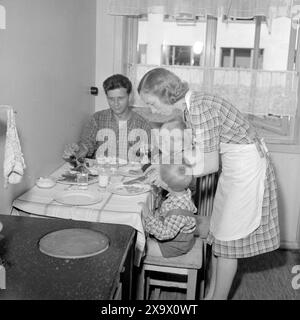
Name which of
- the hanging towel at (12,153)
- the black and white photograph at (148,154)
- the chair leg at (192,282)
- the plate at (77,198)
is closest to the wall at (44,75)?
the black and white photograph at (148,154)

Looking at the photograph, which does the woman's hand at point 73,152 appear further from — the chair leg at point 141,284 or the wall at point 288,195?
the wall at point 288,195

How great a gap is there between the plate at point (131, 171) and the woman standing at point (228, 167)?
51 centimetres

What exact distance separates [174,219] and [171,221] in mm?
15

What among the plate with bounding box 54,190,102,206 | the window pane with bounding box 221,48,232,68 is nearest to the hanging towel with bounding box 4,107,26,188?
the plate with bounding box 54,190,102,206

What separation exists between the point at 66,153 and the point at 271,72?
1.48 metres

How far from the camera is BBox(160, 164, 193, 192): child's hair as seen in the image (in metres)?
1.75

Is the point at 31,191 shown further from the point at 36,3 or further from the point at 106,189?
the point at 36,3

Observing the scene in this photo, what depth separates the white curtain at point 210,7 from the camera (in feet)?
8.54

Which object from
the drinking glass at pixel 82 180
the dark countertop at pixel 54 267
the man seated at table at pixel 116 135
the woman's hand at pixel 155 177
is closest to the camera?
the dark countertop at pixel 54 267

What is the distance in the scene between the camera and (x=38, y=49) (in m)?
1.90

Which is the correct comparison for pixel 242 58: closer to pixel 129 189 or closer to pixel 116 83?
pixel 116 83

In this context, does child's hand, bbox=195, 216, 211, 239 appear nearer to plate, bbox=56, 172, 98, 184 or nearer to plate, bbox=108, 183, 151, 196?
plate, bbox=108, 183, 151, 196

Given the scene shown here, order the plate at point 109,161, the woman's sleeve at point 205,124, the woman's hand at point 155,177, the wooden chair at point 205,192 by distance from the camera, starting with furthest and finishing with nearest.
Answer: the wooden chair at point 205,192 → the plate at point 109,161 → the woman's hand at point 155,177 → the woman's sleeve at point 205,124

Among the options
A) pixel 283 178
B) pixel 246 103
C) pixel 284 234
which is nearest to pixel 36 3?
pixel 246 103
